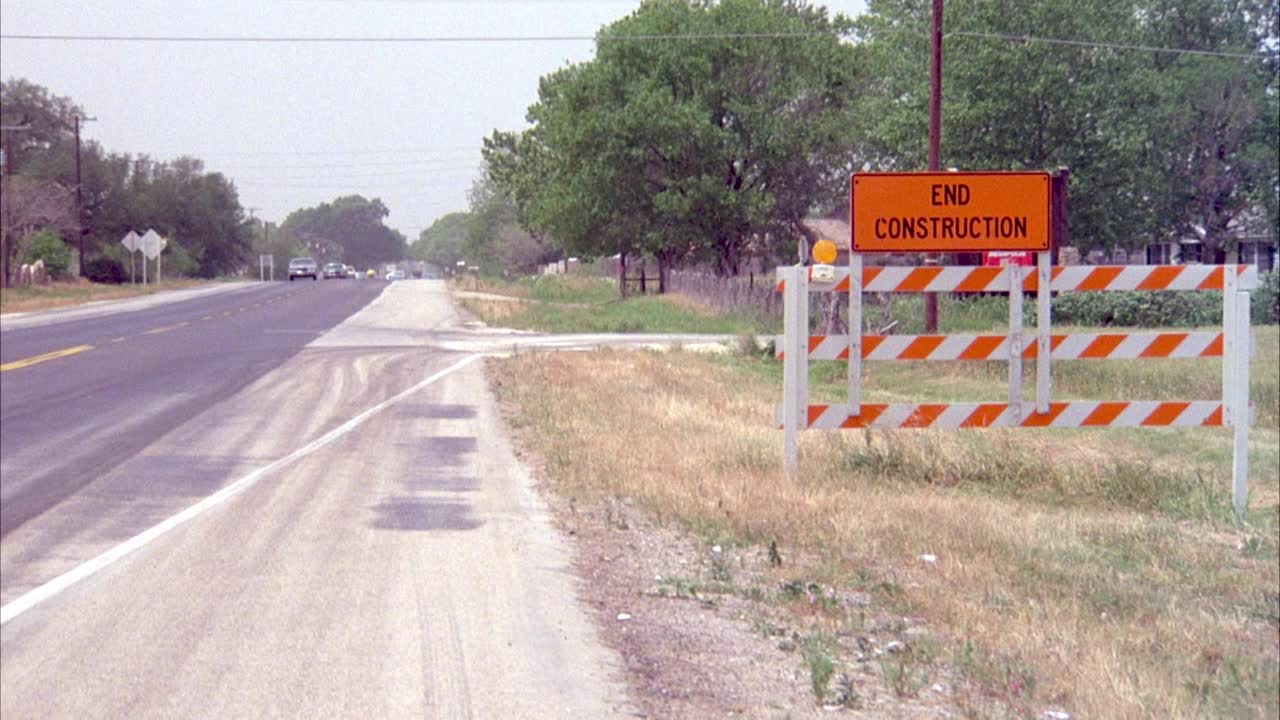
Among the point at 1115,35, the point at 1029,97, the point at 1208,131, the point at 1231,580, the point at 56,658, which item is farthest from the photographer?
the point at 1208,131

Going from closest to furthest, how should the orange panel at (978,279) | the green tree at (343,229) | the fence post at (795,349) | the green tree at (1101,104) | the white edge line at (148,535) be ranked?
the white edge line at (148,535) → the orange panel at (978,279) → the fence post at (795,349) → the green tree at (1101,104) → the green tree at (343,229)

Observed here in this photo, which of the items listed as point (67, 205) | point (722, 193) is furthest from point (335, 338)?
point (67, 205)

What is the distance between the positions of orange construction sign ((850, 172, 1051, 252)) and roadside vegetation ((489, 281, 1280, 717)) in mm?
1977

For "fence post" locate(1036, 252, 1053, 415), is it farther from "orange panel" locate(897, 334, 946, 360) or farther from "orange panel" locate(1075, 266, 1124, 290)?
"orange panel" locate(897, 334, 946, 360)

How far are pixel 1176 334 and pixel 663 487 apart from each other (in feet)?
13.4

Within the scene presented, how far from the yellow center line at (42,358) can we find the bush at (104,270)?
49267 mm

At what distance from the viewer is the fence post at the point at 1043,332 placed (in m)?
10.6

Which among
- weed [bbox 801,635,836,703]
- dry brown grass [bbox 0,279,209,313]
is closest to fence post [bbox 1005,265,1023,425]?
weed [bbox 801,635,836,703]

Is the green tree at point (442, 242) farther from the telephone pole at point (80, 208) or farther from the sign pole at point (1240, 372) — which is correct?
the sign pole at point (1240, 372)

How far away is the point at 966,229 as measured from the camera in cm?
1082

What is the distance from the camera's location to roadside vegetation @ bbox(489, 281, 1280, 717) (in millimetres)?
6562

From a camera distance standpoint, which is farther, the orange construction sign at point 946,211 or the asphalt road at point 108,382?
the asphalt road at point 108,382

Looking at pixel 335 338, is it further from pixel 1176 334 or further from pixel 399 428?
pixel 1176 334

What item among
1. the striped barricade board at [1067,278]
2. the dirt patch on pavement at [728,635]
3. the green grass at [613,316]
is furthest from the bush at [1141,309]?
the dirt patch on pavement at [728,635]
